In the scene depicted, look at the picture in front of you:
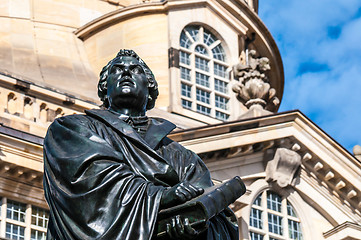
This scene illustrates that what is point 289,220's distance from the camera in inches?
1207

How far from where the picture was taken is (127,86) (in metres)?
6.97

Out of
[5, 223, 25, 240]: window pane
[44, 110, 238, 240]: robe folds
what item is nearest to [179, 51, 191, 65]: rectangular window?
[5, 223, 25, 240]: window pane

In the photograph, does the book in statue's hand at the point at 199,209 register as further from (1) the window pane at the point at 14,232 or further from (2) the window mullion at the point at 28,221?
(2) the window mullion at the point at 28,221

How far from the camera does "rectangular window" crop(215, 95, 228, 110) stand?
3509 cm

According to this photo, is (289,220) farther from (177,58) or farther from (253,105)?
(177,58)

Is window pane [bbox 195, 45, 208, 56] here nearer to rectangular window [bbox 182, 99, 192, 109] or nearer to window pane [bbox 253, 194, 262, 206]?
rectangular window [bbox 182, 99, 192, 109]

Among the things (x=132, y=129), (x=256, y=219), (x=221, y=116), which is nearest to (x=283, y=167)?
(x=256, y=219)

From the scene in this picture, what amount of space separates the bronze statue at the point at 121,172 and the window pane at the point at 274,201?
2333 centimetres

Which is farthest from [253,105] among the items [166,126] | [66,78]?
[166,126]

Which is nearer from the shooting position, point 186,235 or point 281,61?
point 186,235

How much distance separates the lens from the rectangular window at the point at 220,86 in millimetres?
35438

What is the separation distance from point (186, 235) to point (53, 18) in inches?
1154

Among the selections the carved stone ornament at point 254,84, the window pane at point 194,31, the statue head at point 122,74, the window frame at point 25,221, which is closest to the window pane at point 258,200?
the carved stone ornament at point 254,84

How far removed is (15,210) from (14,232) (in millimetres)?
618
